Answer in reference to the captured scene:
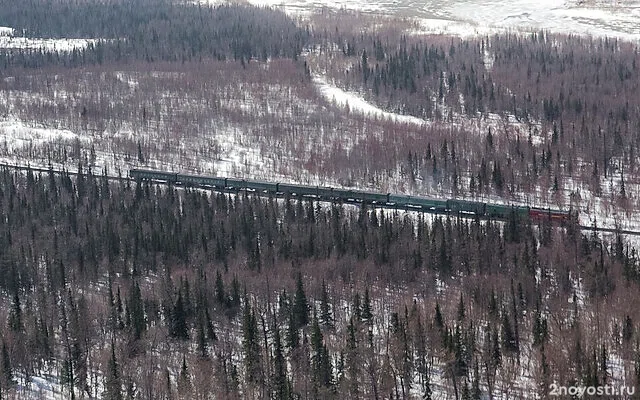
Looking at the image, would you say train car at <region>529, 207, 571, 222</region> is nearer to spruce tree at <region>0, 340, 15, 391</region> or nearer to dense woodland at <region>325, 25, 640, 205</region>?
dense woodland at <region>325, 25, 640, 205</region>

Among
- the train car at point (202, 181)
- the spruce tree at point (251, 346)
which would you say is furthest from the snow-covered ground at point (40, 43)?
the spruce tree at point (251, 346)

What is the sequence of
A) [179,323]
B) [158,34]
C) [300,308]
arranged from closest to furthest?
[179,323], [300,308], [158,34]

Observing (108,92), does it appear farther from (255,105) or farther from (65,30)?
(65,30)

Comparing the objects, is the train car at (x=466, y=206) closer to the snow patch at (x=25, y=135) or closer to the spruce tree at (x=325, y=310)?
the spruce tree at (x=325, y=310)

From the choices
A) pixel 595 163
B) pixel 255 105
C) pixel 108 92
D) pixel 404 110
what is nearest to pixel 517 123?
pixel 404 110

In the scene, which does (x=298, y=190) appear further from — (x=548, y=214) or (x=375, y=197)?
→ (x=548, y=214)

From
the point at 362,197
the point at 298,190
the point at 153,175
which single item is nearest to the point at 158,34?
the point at 153,175

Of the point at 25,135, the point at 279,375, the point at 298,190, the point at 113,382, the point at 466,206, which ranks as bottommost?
the point at 25,135

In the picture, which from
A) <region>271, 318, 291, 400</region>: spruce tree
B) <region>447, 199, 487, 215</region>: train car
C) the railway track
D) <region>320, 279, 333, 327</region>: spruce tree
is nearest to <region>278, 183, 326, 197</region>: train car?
the railway track
